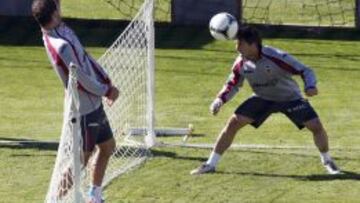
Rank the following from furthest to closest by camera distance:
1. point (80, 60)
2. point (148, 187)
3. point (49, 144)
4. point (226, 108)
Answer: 1. point (226, 108)
2. point (49, 144)
3. point (148, 187)
4. point (80, 60)

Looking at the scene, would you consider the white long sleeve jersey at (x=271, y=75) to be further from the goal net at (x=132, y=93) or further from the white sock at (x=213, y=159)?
the goal net at (x=132, y=93)

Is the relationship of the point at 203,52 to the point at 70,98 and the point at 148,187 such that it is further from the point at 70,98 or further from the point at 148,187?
the point at 70,98

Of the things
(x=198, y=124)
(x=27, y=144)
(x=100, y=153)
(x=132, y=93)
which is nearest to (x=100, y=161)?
(x=100, y=153)

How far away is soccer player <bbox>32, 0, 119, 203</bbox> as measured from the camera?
6.63 meters

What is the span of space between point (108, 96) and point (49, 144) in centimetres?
293

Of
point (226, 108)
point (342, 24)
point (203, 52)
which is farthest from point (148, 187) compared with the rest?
point (342, 24)

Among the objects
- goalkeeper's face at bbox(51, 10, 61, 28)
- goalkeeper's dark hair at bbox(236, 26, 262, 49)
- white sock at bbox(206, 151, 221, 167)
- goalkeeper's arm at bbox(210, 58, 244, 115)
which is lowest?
white sock at bbox(206, 151, 221, 167)

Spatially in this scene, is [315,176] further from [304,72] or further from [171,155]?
[171,155]

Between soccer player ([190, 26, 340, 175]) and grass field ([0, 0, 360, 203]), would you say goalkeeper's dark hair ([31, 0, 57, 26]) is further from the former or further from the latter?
soccer player ([190, 26, 340, 175])

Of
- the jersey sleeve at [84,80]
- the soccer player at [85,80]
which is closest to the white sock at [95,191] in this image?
the soccer player at [85,80]

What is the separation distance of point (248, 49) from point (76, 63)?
1887 mm

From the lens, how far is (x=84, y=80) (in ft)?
22.0

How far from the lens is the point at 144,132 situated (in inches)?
384

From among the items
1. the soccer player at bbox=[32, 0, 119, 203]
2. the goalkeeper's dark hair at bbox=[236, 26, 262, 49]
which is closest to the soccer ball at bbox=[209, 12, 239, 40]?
the goalkeeper's dark hair at bbox=[236, 26, 262, 49]
